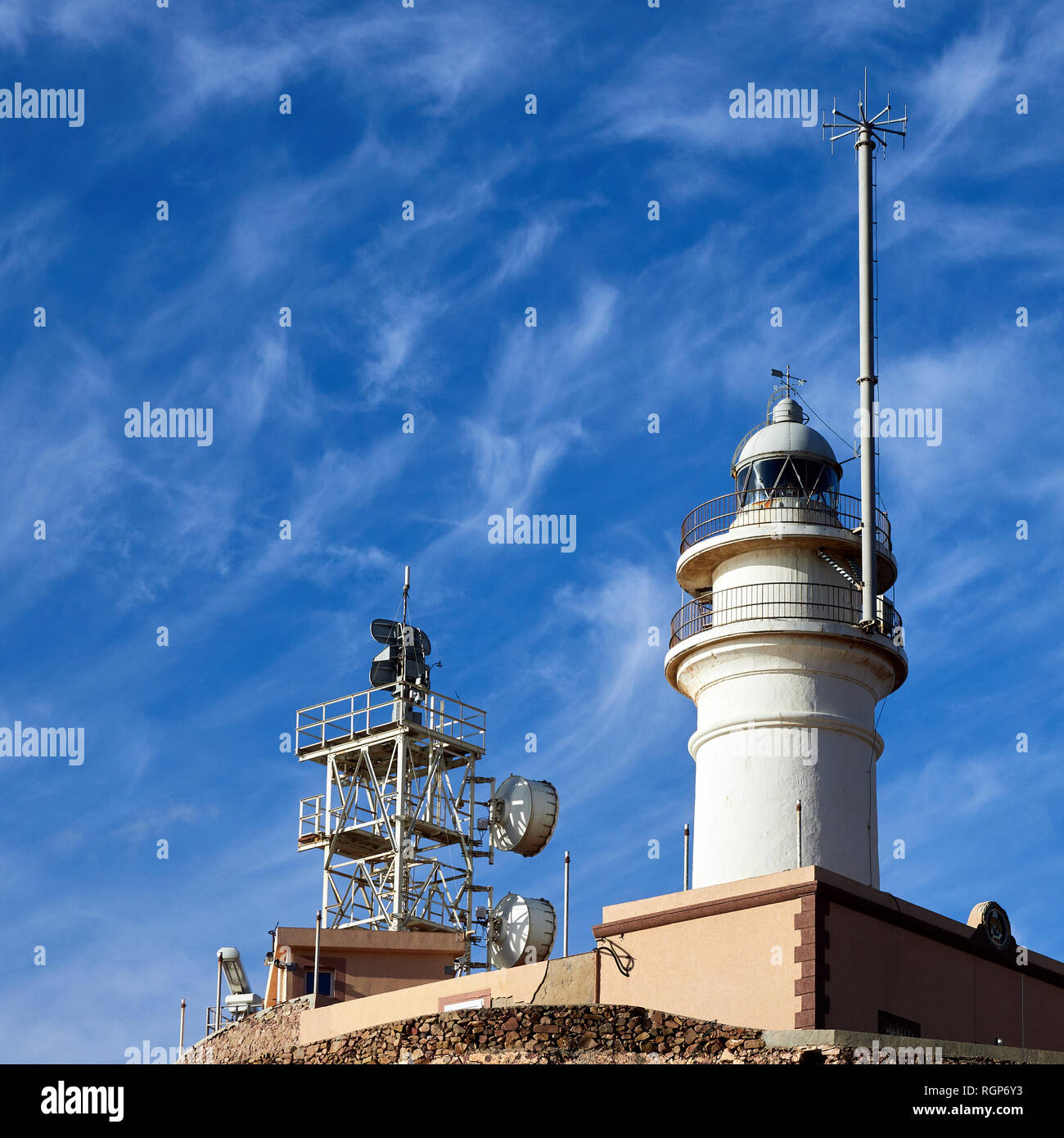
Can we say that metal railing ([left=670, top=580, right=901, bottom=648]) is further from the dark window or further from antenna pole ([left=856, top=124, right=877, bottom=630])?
the dark window

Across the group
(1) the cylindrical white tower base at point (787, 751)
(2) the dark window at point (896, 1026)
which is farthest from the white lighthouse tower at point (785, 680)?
(2) the dark window at point (896, 1026)

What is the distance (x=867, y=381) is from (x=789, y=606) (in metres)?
5.76

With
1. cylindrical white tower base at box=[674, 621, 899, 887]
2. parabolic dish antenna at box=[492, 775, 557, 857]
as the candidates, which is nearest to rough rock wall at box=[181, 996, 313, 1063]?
parabolic dish antenna at box=[492, 775, 557, 857]

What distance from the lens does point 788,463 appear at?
143 feet

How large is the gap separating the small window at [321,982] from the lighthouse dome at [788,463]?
627 inches

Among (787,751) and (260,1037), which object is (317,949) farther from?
(787,751)

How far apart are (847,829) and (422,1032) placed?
10.7 meters

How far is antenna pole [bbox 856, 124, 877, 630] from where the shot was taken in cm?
4103

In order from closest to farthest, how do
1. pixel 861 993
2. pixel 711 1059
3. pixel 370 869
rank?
pixel 711 1059 < pixel 861 993 < pixel 370 869
